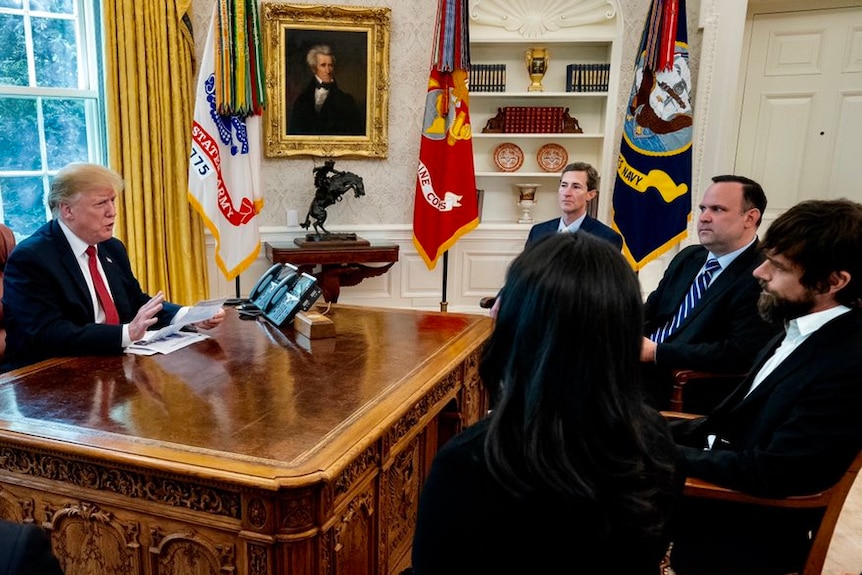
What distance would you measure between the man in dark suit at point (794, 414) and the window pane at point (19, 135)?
12.7 ft

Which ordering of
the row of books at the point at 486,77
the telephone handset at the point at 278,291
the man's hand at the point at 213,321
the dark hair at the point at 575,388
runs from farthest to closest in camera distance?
the row of books at the point at 486,77, the telephone handset at the point at 278,291, the man's hand at the point at 213,321, the dark hair at the point at 575,388

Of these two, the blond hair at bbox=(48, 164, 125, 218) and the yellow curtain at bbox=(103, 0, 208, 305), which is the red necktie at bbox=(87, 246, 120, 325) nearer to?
the blond hair at bbox=(48, 164, 125, 218)

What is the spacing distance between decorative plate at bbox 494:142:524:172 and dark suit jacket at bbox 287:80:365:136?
3.49 ft

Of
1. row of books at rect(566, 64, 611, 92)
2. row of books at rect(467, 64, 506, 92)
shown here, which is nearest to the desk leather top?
row of books at rect(467, 64, 506, 92)

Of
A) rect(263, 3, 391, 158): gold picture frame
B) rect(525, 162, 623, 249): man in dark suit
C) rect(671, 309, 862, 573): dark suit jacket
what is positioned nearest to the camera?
rect(671, 309, 862, 573): dark suit jacket

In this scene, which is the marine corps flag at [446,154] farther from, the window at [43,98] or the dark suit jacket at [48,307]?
the dark suit jacket at [48,307]

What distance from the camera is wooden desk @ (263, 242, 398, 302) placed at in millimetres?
4109

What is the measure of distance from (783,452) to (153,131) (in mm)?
3800

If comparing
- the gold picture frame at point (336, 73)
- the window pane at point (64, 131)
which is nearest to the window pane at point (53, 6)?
the window pane at point (64, 131)

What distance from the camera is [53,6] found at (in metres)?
3.60

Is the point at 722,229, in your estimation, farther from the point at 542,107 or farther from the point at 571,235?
the point at 542,107

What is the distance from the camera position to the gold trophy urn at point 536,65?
4.48m

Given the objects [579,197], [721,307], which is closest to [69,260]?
[721,307]

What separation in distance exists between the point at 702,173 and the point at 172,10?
12.1 feet
